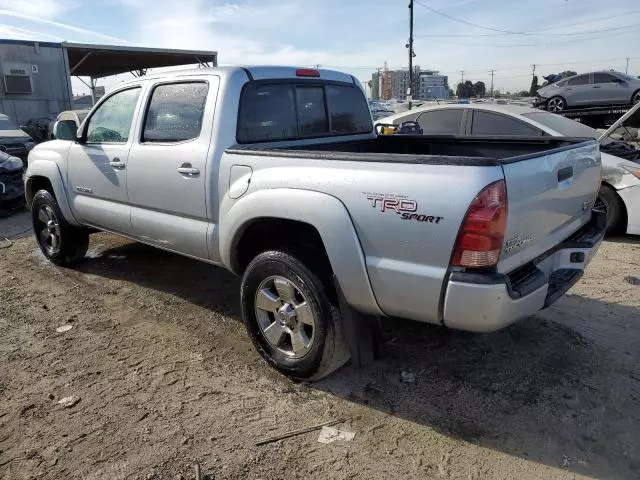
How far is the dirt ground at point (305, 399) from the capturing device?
8.79ft

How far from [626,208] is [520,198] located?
4.63 meters

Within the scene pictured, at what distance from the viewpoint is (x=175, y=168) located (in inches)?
153

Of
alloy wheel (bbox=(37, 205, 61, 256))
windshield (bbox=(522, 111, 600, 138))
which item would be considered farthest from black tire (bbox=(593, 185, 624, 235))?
alloy wheel (bbox=(37, 205, 61, 256))

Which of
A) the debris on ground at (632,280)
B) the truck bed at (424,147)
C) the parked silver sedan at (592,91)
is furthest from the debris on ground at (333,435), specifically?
the parked silver sedan at (592,91)

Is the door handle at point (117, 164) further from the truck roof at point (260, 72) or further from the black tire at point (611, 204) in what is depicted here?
the black tire at point (611, 204)

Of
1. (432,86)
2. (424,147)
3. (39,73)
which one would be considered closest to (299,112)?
(424,147)

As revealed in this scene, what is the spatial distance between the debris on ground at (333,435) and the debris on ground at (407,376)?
66cm

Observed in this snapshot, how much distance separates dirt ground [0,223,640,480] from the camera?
2680mm

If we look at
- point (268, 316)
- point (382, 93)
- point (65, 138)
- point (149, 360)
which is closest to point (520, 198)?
point (268, 316)

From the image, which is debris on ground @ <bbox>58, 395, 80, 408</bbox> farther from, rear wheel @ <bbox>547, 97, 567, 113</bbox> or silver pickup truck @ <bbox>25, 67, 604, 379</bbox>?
rear wheel @ <bbox>547, 97, 567, 113</bbox>

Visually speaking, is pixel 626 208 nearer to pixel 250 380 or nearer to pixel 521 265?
pixel 521 265

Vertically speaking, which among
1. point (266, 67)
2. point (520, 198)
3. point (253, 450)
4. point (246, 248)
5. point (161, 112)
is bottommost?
point (253, 450)

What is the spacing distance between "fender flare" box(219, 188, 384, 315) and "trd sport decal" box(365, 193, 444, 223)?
0.19m

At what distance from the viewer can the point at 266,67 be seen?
3.95 m
